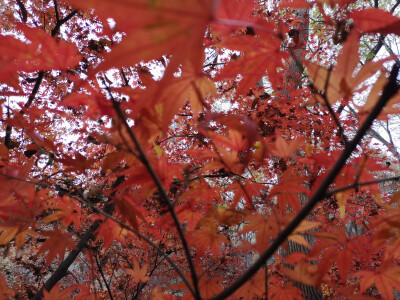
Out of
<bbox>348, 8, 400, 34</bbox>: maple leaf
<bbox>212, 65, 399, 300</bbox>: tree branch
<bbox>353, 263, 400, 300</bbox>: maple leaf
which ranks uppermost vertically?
<bbox>348, 8, 400, 34</bbox>: maple leaf

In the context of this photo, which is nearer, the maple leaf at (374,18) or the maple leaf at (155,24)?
the maple leaf at (155,24)

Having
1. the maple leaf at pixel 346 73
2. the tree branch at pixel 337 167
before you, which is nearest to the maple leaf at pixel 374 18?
the maple leaf at pixel 346 73

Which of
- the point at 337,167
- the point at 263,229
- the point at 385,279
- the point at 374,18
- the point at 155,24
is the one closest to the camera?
the point at 155,24

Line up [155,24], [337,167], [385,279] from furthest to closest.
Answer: [385,279] → [337,167] → [155,24]

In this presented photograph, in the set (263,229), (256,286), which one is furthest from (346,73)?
(256,286)

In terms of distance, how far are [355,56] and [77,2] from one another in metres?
0.61

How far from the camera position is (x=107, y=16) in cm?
38

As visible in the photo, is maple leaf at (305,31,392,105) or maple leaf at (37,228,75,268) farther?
maple leaf at (37,228,75,268)

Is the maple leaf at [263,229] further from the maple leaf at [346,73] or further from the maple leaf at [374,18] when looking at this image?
the maple leaf at [374,18]

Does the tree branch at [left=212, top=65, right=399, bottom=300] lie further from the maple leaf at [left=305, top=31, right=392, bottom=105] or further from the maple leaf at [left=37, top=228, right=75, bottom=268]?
the maple leaf at [left=37, top=228, right=75, bottom=268]

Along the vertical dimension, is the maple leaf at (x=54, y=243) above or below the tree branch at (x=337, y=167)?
above

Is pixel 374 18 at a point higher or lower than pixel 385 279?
higher

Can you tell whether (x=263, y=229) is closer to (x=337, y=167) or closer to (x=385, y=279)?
(x=337, y=167)

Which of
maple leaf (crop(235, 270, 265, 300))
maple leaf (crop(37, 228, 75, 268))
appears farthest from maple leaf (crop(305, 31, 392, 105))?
maple leaf (crop(37, 228, 75, 268))
